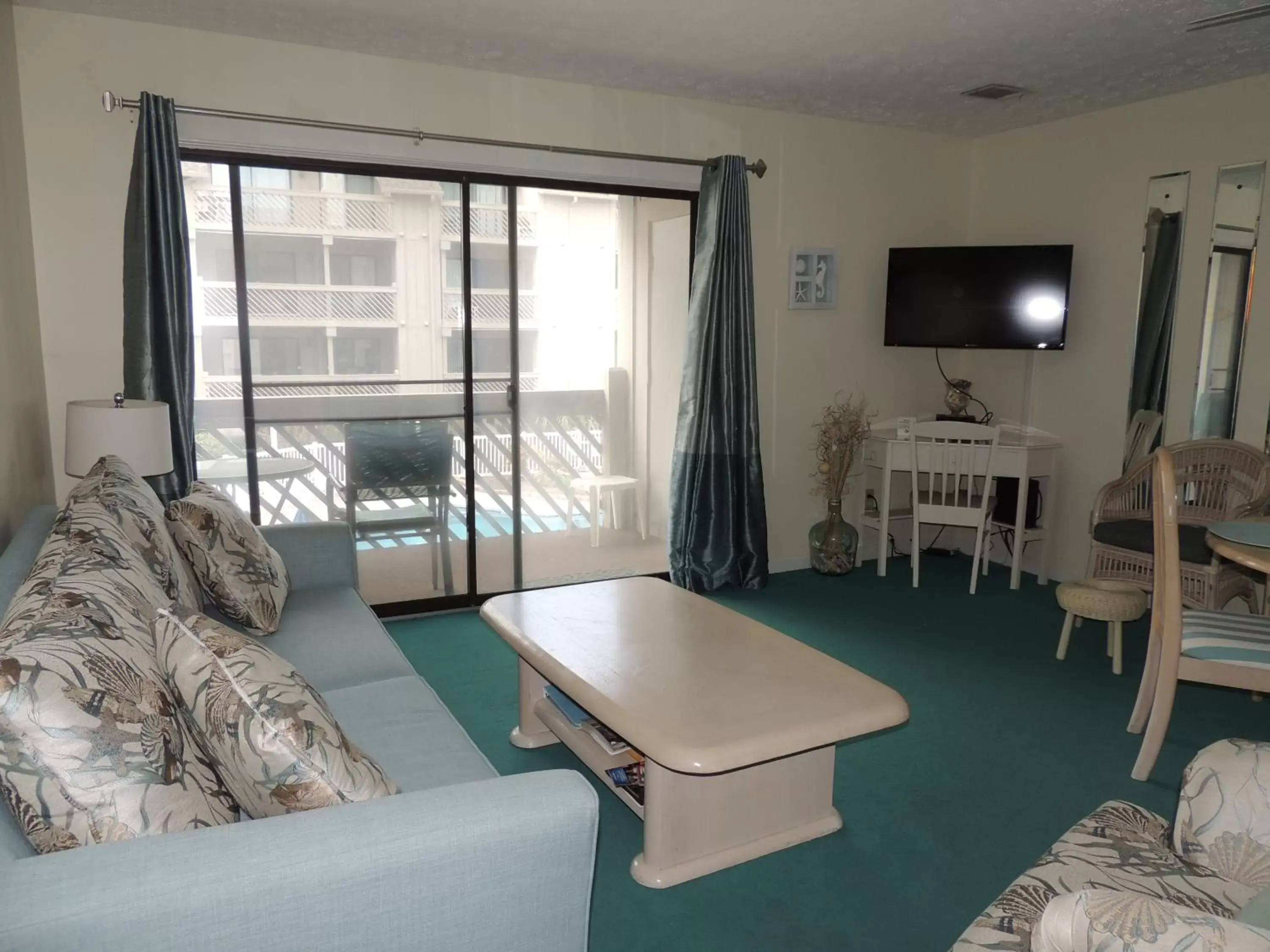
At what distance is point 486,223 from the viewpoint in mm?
4109

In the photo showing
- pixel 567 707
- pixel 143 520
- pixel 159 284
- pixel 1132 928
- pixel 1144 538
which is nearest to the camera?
pixel 1132 928

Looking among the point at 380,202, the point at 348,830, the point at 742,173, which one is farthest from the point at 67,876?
the point at 742,173

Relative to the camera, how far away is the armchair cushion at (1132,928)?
91 cm

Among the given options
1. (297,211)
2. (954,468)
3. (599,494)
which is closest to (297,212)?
(297,211)

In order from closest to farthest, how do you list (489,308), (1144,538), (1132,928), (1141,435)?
(1132,928)
(1144,538)
(489,308)
(1141,435)

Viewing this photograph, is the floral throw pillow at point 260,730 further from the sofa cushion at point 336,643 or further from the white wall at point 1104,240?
the white wall at point 1104,240

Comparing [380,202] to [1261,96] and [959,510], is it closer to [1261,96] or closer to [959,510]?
[959,510]

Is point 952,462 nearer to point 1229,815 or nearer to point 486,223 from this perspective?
point 486,223

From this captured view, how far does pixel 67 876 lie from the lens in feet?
3.52

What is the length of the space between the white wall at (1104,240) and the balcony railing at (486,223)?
2.75 m

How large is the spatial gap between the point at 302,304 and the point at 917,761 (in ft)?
9.89

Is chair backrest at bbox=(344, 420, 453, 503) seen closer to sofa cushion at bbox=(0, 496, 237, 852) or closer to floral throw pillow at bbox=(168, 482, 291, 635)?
floral throw pillow at bbox=(168, 482, 291, 635)

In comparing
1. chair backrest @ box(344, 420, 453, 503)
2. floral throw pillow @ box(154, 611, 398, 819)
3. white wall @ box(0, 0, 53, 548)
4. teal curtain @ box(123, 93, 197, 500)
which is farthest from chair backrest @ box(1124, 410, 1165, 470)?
white wall @ box(0, 0, 53, 548)

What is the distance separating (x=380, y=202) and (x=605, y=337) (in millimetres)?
1263
